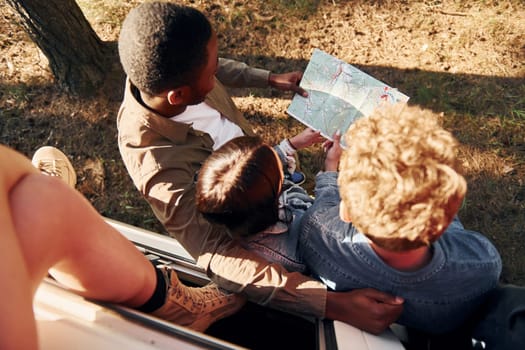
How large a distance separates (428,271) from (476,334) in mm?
262

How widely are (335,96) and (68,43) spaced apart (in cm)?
166

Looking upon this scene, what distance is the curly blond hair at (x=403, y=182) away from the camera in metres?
1.05

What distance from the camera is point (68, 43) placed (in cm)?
264

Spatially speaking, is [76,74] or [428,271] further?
[76,74]

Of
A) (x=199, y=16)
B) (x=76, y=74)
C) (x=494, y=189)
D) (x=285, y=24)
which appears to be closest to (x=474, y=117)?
(x=494, y=189)

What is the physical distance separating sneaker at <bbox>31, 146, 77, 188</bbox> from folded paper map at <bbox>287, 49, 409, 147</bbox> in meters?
1.27

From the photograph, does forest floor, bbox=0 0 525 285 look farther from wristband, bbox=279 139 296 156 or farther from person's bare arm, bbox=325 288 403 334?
person's bare arm, bbox=325 288 403 334

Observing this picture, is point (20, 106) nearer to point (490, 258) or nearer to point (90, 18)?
point (90, 18)

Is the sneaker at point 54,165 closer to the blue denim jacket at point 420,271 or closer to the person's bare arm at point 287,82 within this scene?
the person's bare arm at point 287,82

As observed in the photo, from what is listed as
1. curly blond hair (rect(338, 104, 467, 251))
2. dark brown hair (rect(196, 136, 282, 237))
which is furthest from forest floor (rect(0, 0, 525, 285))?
curly blond hair (rect(338, 104, 467, 251))

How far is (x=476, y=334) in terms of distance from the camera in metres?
1.28

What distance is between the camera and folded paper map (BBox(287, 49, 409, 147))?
2.06m

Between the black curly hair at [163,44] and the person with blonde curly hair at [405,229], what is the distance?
0.59m

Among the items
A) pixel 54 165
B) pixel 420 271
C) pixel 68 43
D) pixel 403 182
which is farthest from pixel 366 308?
pixel 68 43
